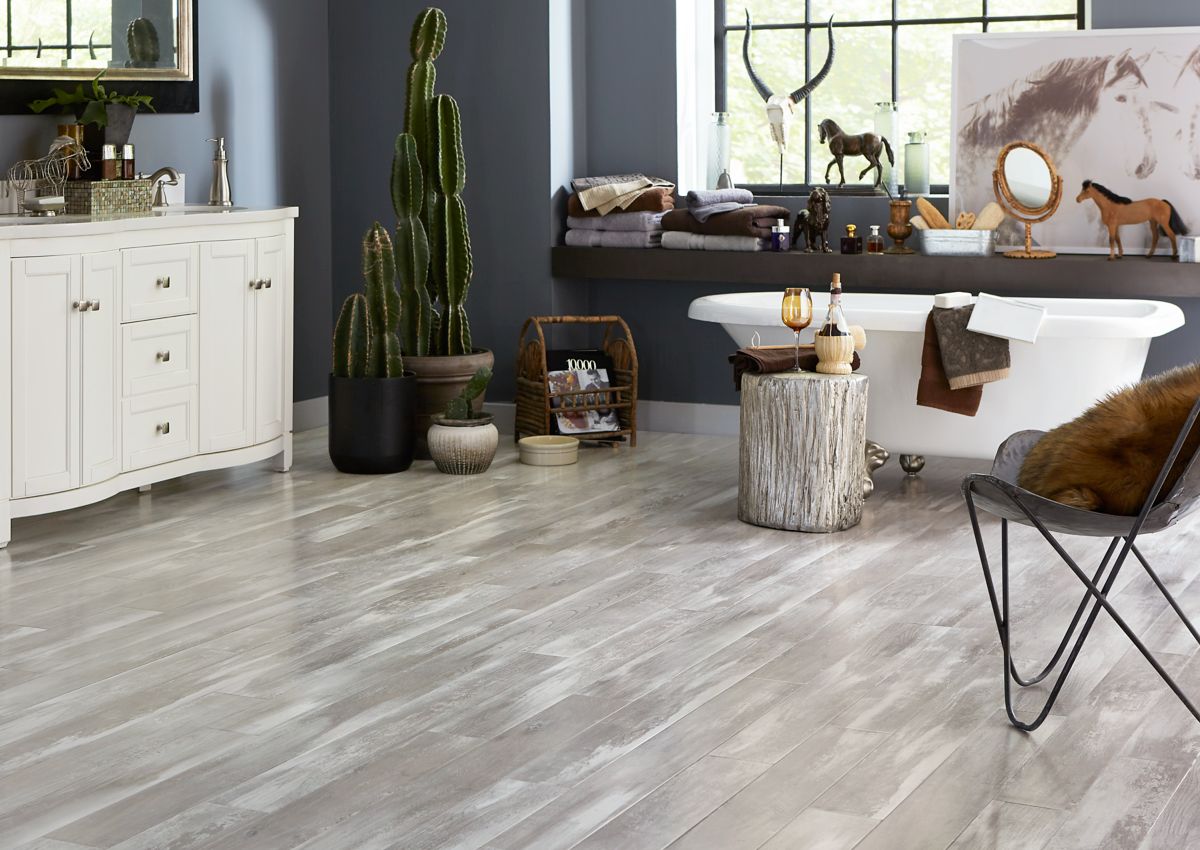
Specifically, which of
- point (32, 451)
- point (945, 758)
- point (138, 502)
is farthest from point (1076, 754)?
point (138, 502)

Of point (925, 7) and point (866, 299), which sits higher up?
point (925, 7)

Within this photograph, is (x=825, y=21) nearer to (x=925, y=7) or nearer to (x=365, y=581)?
(x=925, y=7)

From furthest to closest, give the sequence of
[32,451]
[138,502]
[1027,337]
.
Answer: [138,502], [1027,337], [32,451]

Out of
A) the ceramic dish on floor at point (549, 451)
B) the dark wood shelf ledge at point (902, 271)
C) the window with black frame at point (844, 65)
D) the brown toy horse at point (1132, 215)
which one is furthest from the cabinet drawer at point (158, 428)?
the brown toy horse at point (1132, 215)

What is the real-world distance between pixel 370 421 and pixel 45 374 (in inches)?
52.0

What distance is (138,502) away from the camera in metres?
5.26

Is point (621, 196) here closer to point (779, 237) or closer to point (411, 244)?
point (779, 237)


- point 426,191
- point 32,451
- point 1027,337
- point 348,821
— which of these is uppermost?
point 426,191

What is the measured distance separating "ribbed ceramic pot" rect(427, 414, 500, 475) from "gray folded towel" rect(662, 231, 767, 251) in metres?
1.21

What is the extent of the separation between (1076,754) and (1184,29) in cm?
365

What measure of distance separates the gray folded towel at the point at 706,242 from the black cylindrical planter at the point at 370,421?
4.33ft

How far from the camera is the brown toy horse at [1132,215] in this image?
5.65 meters

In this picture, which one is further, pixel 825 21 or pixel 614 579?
pixel 825 21

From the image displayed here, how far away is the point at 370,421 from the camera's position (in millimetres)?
5629
